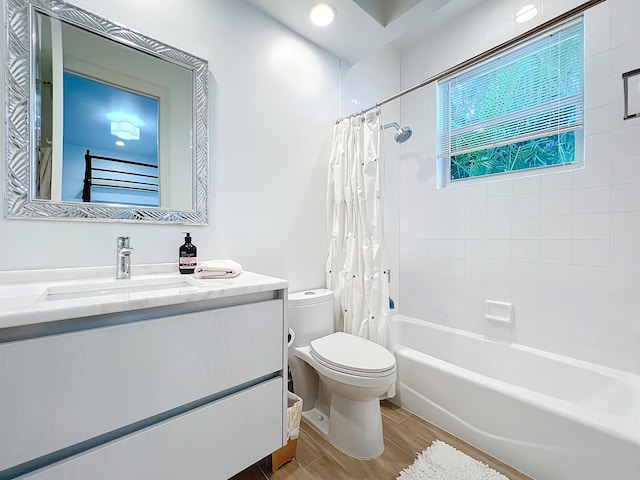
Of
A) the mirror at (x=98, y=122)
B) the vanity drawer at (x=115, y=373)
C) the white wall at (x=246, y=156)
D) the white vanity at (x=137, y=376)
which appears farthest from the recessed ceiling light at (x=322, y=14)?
the vanity drawer at (x=115, y=373)

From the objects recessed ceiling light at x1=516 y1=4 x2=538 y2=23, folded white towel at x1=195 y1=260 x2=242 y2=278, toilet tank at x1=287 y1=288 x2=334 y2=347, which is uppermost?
recessed ceiling light at x1=516 y1=4 x2=538 y2=23

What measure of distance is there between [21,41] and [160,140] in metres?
0.52

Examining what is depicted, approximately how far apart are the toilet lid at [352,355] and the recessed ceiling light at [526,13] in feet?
7.55

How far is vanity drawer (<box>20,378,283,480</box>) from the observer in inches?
29.7

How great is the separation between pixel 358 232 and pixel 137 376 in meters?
1.32

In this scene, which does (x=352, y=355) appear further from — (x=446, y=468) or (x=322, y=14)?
(x=322, y=14)

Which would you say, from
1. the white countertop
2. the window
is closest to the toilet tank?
the white countertop

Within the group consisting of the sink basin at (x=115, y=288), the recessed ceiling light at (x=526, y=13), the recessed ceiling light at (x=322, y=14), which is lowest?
the sink basin at (x=115, y=288)

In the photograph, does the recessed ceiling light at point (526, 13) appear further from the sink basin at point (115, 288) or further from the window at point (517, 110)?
the sink basin at point (115, 288)

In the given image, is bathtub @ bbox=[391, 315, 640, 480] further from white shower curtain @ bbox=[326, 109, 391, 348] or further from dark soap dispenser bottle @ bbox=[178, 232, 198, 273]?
dark soap dispenser bottle @ bbox=[178, 232, 198, 273]

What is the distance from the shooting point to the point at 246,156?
159 cm

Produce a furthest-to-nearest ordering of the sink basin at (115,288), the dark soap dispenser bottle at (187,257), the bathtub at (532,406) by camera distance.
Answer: the dark soap dispenser bottle at (187,257), the bathtub at (532,406), the sink basin at (115,288)

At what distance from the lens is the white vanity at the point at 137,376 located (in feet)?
2.18

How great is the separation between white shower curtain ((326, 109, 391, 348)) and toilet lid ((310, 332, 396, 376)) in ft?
0.67
